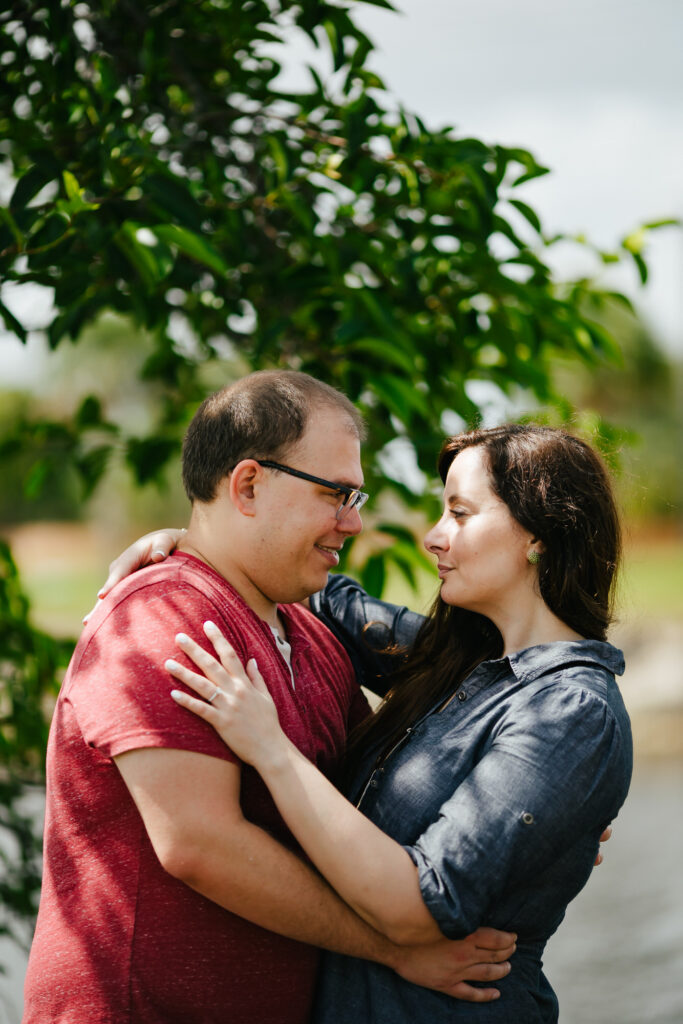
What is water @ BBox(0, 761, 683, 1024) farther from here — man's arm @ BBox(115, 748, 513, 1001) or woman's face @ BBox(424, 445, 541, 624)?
woman's face @ BBox(424, 445, 541, 624)

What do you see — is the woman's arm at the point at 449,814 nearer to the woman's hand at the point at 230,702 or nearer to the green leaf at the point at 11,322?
the woman's hand at the point at 230,702

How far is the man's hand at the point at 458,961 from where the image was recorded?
5.45 ft

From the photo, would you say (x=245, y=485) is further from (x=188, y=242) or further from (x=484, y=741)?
(x=484, y=741)

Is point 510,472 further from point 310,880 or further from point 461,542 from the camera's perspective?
point 310,880

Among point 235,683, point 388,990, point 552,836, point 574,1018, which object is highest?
point 235,683

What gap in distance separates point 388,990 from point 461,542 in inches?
31.6

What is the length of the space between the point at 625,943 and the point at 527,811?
15.3 ft

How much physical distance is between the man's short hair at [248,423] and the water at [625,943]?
1762mm

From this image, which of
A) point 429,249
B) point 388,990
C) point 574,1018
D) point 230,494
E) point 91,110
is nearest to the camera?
point 388,990

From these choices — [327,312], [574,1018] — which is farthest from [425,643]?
[574,1018]

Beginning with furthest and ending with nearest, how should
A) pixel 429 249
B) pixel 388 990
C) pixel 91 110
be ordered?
pixel 429 249 < pixel 91 110 < pixel 388 990

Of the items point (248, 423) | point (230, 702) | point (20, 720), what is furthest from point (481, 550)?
point (20, 720)

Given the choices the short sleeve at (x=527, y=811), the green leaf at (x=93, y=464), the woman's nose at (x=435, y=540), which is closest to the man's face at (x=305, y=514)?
the woman's nose at (x=435, y=540)

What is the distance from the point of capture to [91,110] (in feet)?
6.93
